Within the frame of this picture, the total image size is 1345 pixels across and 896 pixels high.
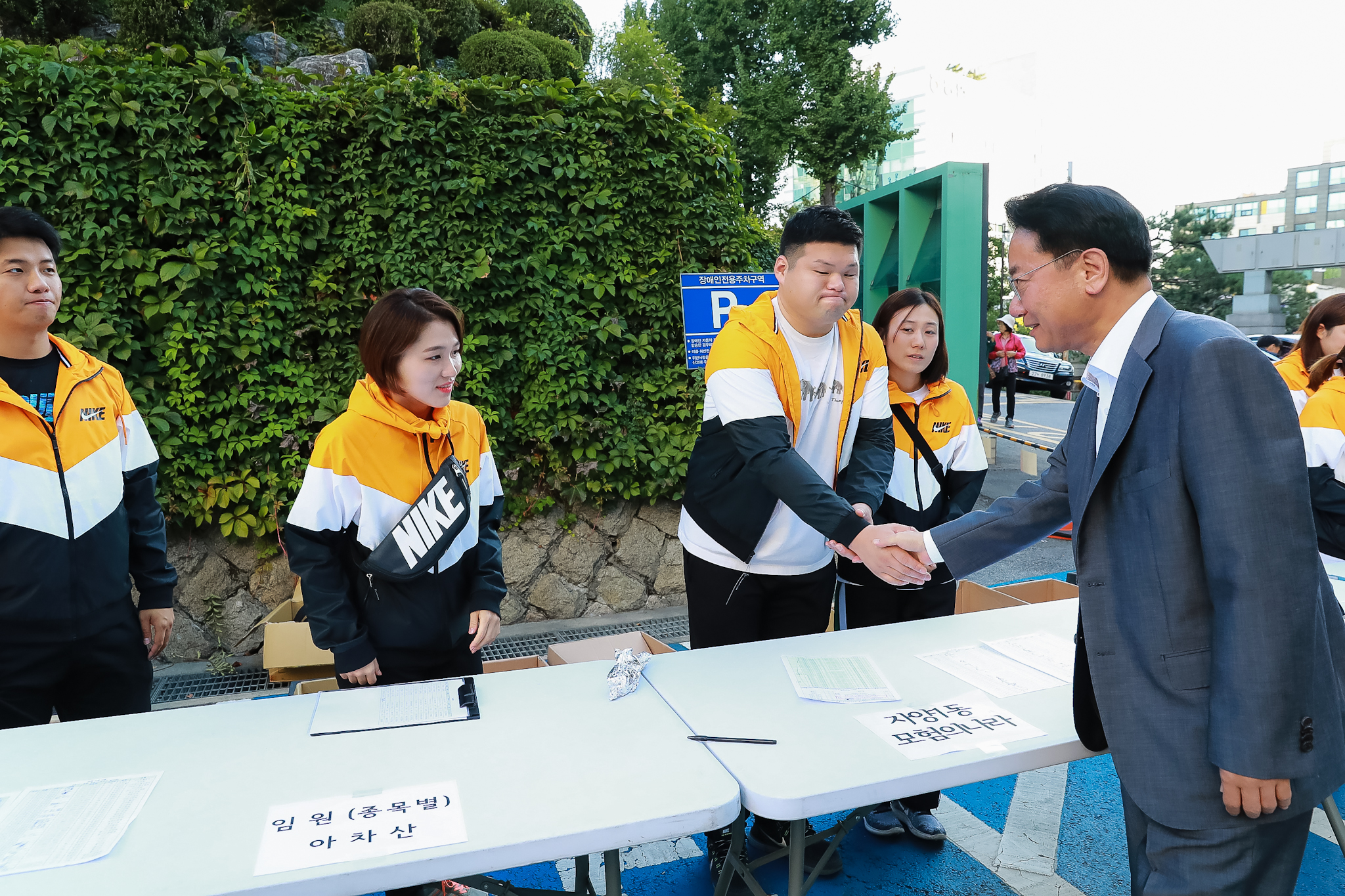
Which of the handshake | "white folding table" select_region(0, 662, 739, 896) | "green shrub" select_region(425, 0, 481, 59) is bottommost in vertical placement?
"white folding table" select_region(0, 662, 739, 896)

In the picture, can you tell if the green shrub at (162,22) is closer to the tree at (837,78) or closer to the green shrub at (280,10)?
the green shrub at (280,10)

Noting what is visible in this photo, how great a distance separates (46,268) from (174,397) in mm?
2298

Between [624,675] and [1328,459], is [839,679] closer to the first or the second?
[624,675]

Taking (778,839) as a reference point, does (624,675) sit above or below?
above

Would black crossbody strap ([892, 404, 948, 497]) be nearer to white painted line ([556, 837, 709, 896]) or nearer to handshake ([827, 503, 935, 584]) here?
handshake ([827, 503, 935, 584])

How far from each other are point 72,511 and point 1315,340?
16.3 feet

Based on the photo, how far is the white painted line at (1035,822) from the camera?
2.71m

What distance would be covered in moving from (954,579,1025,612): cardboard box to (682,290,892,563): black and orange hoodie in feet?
4.75

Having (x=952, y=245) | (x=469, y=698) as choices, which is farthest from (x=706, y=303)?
(x=469, y=698)

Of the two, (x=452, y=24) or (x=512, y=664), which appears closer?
(x=512, y=664)

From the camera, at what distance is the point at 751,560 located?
2518mm

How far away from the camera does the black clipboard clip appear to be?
184 centimetres

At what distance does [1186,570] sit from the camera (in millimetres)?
1324

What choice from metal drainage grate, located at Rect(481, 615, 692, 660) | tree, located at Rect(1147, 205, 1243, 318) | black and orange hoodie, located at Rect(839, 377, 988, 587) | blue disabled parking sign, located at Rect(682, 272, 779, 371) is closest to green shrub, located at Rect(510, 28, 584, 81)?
blue disabled parking sign, located at Rect(682, 272, 779, 371)
